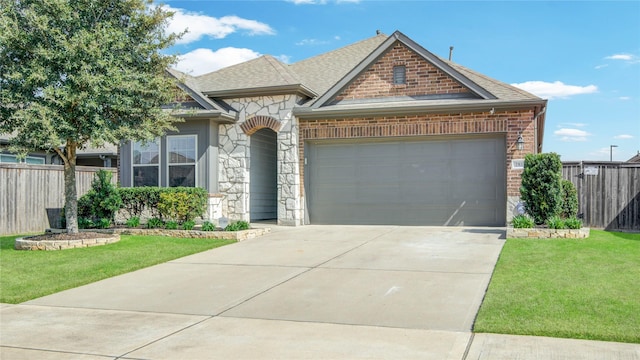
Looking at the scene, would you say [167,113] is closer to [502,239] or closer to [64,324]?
[64,324]

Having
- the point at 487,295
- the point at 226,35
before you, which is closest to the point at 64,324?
the point at 487,295

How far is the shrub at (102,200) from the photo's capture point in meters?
13.6

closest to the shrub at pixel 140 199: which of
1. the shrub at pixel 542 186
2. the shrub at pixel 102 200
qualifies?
the shrub at pixel 102 200

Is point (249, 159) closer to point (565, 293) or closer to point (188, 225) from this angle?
point (188, 225)

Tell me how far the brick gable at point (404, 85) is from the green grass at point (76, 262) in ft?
19.6

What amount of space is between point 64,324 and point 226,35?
13.8 m

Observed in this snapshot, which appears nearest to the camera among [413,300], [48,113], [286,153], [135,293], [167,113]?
[413,300]

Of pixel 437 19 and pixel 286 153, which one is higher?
pixel 437 19

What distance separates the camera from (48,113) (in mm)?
10617

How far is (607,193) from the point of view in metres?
14.0

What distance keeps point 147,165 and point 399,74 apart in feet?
25.7

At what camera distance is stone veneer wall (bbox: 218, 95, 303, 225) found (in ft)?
49.2

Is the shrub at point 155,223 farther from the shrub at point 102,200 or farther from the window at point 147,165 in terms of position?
the window at point 147,165

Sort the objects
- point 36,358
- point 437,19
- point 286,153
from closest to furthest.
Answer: point 36,358 → point 437,19 → point 286,153
